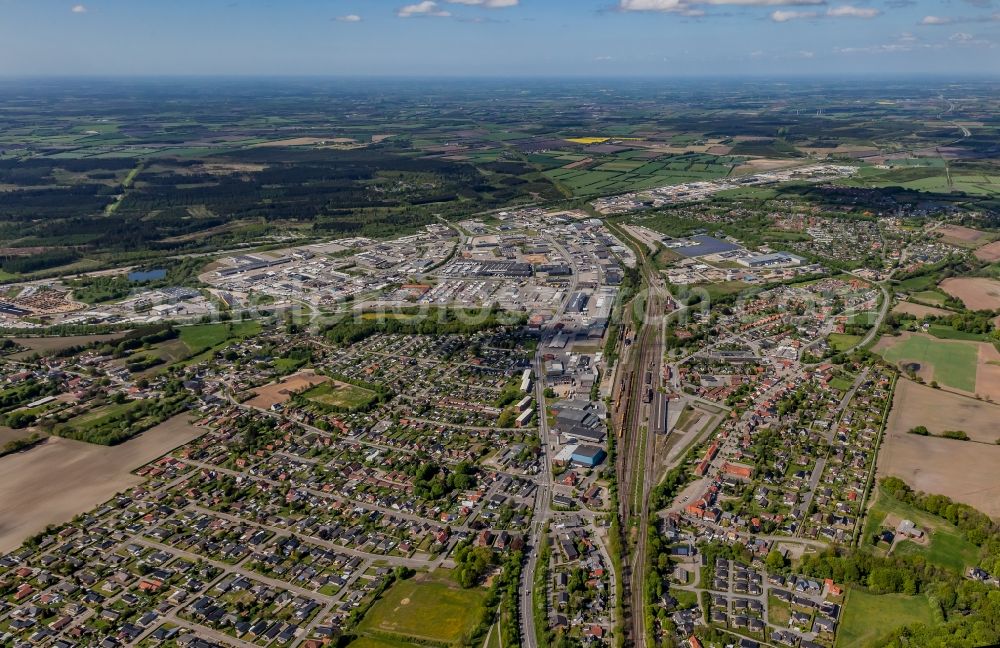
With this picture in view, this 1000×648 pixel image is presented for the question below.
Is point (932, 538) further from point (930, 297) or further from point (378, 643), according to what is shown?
point (930, 297)

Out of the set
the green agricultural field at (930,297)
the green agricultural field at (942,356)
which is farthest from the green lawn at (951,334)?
the green agricultural field at (930,297)

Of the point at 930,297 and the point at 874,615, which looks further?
the point at 930,297

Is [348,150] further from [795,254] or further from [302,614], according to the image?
[302,614]

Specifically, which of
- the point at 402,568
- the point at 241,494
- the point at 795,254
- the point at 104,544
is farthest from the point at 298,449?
the point at 795,254

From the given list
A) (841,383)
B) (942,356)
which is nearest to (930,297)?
(942,356)

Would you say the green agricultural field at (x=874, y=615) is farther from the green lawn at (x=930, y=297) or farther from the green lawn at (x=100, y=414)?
the green lawn at (x=100, y=414)

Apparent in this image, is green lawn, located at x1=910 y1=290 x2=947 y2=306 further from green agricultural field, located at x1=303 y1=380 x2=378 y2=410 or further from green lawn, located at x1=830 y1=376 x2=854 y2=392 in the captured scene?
green agricultural field, located at x1=303 y1=380 x2=378 y2=410

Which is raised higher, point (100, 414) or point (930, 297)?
point (930, 297)
